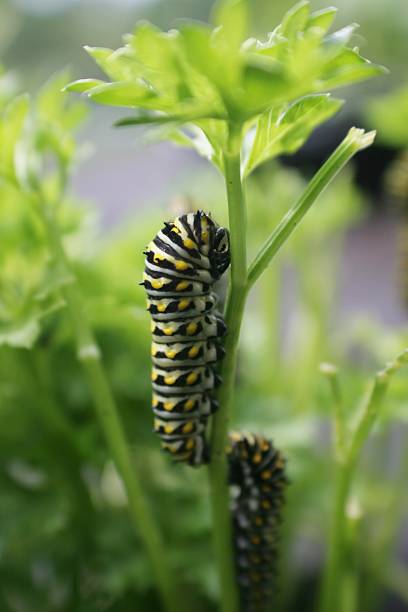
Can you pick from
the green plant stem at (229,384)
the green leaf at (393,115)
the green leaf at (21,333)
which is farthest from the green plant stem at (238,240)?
the green leaf at (393,115)

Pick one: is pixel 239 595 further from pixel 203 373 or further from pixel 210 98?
pixel 210 98

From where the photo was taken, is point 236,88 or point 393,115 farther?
point 393,115

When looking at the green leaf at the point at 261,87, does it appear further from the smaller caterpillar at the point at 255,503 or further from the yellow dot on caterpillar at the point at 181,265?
the smaller caterpillar at the point at 255,503

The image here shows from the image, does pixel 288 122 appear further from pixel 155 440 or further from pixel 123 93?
pixel 155 440

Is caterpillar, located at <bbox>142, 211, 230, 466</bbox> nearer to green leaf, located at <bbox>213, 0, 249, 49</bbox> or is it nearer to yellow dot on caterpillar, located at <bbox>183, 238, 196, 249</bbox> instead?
yellow dot on caterpillar, located at <bbox>183, 238, 196, 249</bbox>

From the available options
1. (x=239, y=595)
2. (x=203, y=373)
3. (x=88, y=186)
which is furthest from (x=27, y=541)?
(x=88, y=186)

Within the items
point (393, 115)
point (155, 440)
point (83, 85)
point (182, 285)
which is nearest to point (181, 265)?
point (182, 285)
